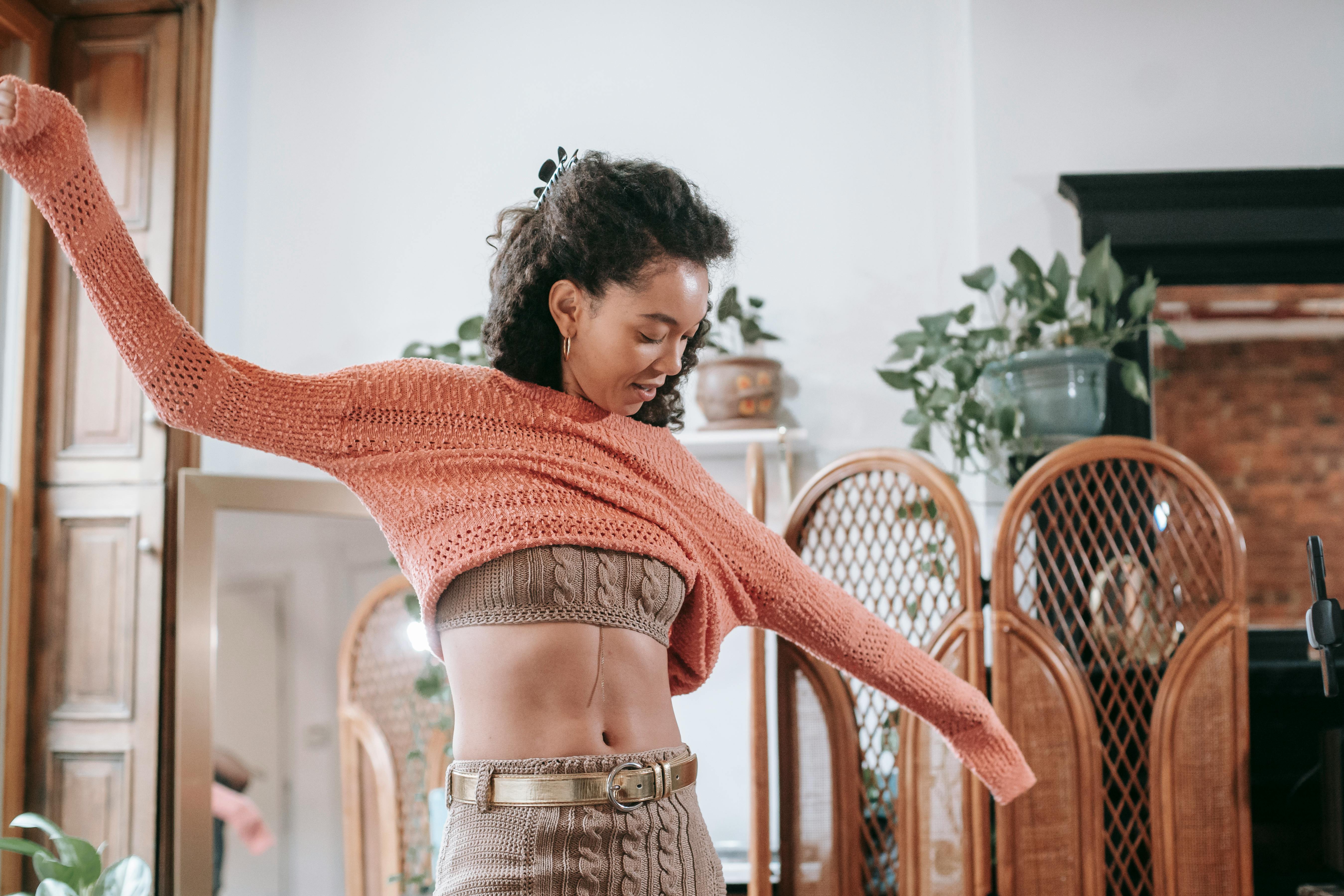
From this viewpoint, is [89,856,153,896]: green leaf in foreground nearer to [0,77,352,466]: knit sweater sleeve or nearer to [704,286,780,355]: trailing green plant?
[0,77,352,466]: knit sweater sleeve

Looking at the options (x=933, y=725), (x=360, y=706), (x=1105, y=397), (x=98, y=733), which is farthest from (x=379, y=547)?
(x=1105, y=397)

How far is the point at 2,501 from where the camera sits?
A: 7.74 ft

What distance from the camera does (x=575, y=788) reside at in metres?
1.12

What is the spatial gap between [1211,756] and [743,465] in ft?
4.32

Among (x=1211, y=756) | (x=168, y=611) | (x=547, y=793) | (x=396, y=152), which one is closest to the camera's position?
(x=547, y=793)

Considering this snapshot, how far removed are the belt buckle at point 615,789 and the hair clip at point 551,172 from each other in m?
0.70

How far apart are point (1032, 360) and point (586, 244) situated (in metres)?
1.40

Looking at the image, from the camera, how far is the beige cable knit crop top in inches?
45.1

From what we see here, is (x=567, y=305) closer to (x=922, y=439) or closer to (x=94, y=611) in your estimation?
(x=922, y=439)

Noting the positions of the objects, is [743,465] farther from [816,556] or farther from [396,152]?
[396,152]

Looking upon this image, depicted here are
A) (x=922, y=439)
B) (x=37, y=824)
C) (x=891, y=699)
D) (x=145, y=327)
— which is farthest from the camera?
(x=922, y=439)

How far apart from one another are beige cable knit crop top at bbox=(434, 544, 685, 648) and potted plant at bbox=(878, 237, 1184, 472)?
4.20ft

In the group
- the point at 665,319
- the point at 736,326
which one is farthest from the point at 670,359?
the point at 736,326

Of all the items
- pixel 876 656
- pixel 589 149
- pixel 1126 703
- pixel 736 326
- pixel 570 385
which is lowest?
pixel 1126 703
